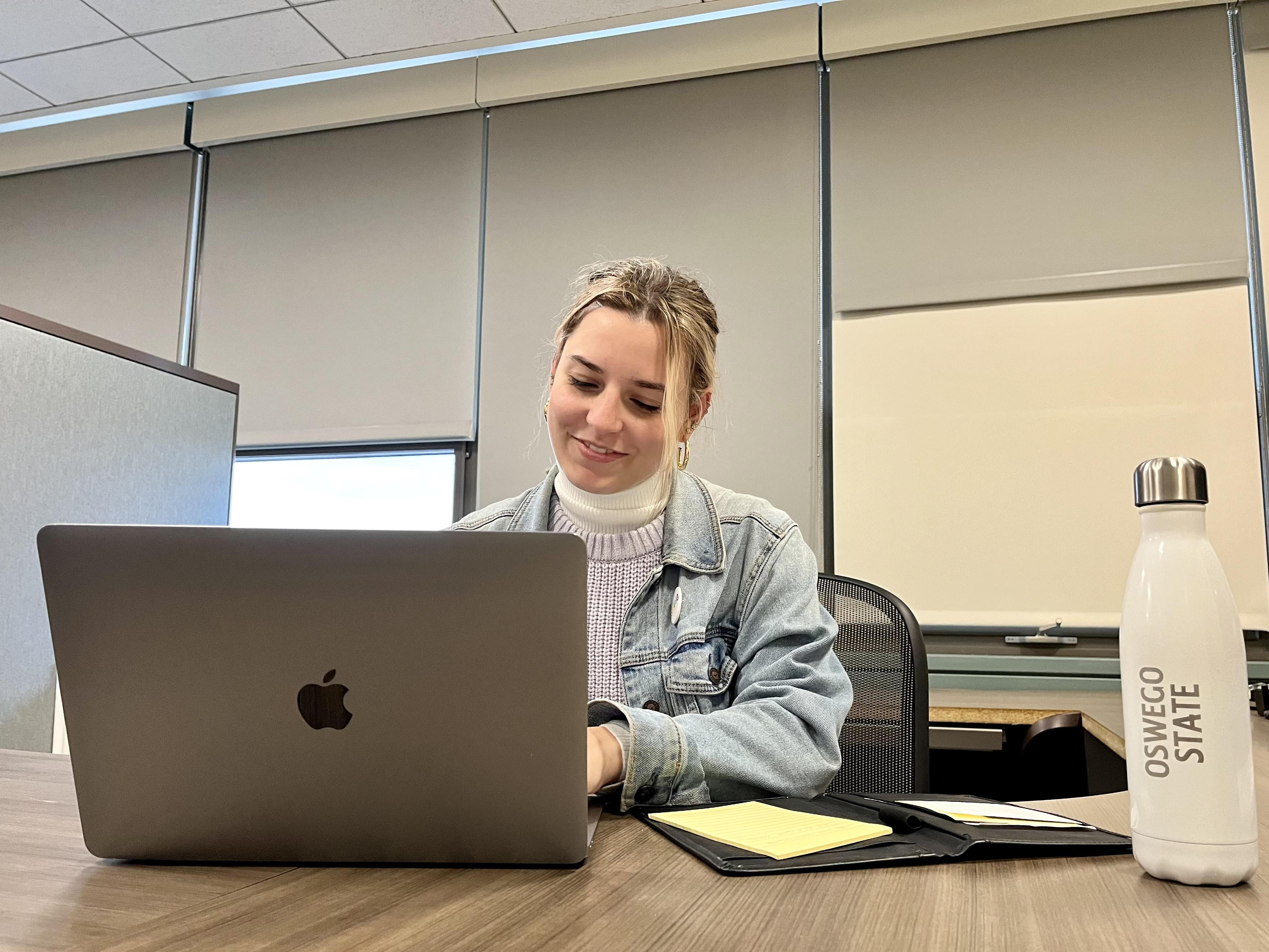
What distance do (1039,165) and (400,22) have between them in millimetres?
2002

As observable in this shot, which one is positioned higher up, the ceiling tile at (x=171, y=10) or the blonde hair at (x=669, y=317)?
the ceiling tile at (x=171, y=10)

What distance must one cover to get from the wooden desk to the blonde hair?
698 millimetres

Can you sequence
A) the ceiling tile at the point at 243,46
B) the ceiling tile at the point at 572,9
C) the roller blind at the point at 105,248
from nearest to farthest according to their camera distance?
the ceiling tile at the point at 572,9 → the ceiling tile at the point at 243,46 → the roller blind at the point at 105,248

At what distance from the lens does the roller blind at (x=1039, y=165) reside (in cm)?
272

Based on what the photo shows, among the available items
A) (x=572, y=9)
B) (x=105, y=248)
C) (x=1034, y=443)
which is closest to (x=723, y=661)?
(x=1034, y=443)

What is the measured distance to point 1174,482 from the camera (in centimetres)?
61

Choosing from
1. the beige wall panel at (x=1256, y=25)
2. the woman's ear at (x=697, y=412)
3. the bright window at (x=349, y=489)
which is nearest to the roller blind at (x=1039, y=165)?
the beige wall panel at (x=1256, y=25)

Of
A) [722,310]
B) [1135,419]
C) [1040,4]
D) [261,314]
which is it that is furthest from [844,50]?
[261,314]

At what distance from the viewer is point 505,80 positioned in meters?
3.31

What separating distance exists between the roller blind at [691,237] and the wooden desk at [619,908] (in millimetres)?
2254

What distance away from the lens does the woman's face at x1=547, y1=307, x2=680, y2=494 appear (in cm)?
128

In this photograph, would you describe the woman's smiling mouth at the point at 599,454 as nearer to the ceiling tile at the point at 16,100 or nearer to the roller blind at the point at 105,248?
the roller blind at the point at 105,248

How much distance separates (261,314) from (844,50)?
2182mm

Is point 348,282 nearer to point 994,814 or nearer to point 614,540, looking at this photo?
point 614,540
